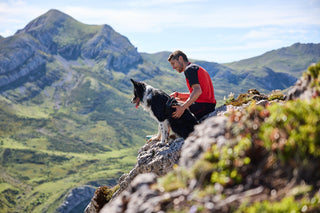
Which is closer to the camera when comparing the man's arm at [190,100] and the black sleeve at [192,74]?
the man's arm at [190,100]

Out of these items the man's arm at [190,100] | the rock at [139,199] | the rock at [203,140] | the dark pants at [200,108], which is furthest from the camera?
the dark pants at [200,108]

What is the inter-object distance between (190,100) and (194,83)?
0.83 meters

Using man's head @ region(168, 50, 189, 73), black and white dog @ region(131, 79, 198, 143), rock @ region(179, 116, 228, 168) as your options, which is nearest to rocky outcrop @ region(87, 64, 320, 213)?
rock @ region(179, 116, 228, 168)

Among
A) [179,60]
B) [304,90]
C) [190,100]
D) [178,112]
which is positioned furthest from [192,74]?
[304,90]

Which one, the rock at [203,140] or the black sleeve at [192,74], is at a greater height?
the black sleeve at [192,74]

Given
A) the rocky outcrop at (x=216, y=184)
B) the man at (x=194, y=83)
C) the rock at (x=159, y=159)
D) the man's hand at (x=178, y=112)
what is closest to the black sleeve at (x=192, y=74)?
the man at (x=194, y=83)

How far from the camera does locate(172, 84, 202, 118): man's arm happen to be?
39.6 feet

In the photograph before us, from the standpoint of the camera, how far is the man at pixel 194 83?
40.1ft

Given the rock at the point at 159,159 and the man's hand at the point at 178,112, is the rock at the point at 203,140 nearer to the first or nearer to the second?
the man's hand at the point at 178,112

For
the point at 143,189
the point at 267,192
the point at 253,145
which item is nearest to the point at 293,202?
the point at 267,192


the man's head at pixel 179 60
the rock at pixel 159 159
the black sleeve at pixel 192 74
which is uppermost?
the man's head at pixel 179 60

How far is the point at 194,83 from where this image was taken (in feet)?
40.3

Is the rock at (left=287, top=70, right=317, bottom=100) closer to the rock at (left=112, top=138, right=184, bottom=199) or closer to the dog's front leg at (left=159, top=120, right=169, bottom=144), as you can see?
the rock at (left=112, top=138, right=184, bottom=199)

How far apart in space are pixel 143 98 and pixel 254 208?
30.7 feet
